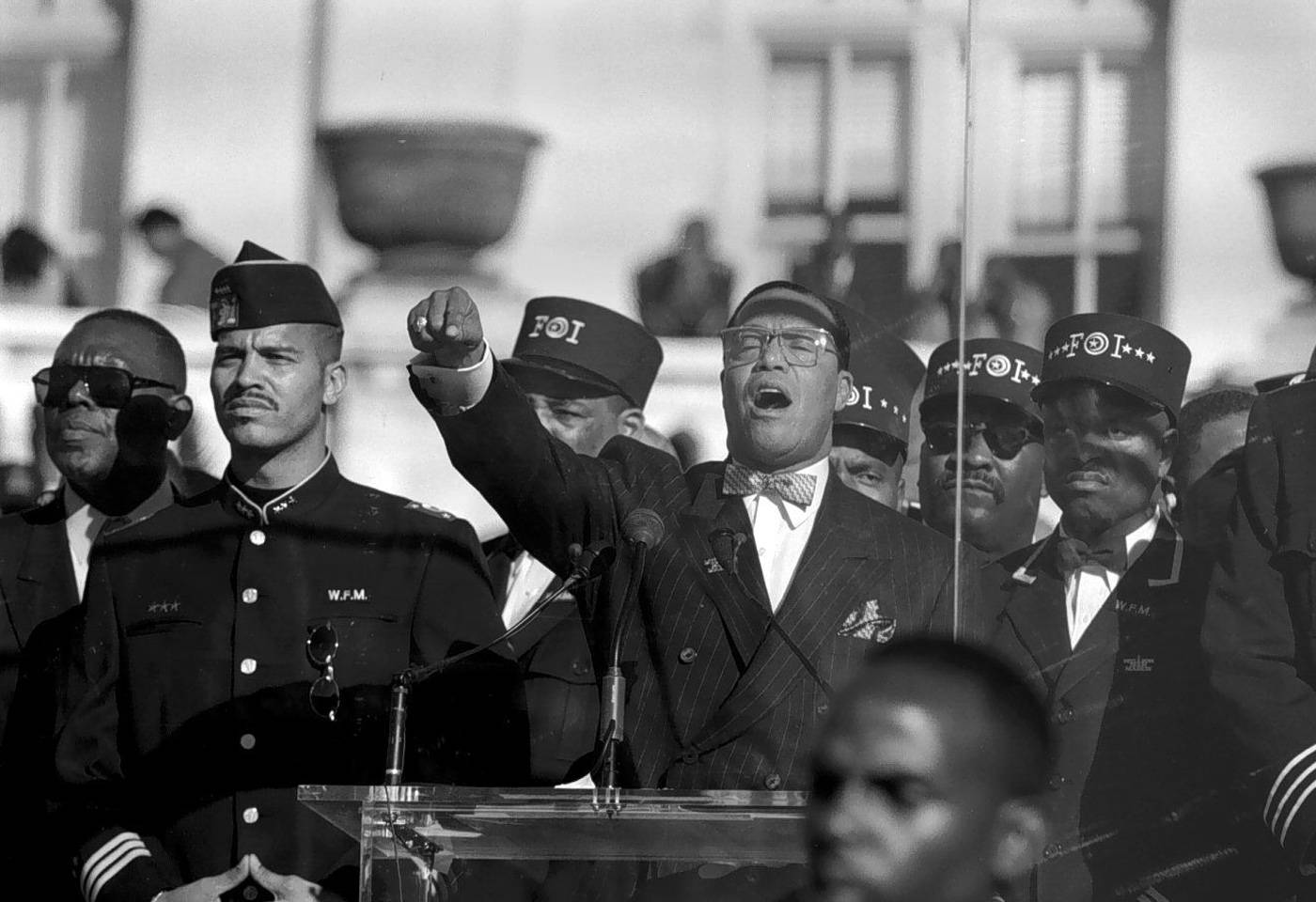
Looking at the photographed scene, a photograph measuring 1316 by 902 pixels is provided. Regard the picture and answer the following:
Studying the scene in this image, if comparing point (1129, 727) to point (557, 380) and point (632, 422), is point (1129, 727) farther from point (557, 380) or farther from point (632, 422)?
point (557, 380)

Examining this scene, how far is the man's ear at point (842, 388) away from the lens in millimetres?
4570

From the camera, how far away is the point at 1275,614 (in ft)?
14.9

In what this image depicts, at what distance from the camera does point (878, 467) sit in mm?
4637

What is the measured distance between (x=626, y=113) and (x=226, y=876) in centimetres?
173

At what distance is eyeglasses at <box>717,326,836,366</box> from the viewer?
459cm

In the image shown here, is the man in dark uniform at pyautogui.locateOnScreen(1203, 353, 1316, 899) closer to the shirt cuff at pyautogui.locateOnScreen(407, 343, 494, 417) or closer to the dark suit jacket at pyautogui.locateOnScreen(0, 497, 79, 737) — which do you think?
the shirt cuff at pyautogui.locateOnScreen(407, 343, 494, 417)

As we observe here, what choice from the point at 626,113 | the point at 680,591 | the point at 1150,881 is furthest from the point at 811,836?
the point at 626,113

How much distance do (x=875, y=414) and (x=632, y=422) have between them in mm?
484

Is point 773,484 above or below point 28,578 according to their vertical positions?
above

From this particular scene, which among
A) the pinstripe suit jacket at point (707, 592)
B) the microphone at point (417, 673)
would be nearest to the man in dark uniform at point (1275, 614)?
the pinstripe suit jacket at point (707, 592)

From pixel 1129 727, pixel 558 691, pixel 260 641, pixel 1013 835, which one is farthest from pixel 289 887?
pixel 1013 835

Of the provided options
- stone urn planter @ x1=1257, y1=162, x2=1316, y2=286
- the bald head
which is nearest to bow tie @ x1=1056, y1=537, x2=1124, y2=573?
stone urn planter @ x1=1257, y1=162, x2=1316, y2=286

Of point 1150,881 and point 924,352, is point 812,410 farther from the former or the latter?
point 1150,881

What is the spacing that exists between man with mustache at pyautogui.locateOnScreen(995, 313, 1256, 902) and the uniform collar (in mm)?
1333
